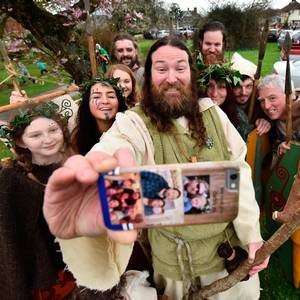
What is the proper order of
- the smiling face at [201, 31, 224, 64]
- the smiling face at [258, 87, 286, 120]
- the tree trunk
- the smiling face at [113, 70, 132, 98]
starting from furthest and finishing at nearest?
the tree trunk
the smiling face at [201, 31, 224, 64]
the smiling face at [113, 70, 132, 98]
the smiling face at [258, 87, 286, 120]

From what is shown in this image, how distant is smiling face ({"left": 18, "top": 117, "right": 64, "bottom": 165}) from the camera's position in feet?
6.84

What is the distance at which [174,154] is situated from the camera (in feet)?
5.61

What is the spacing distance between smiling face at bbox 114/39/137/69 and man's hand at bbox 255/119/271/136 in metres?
1.76

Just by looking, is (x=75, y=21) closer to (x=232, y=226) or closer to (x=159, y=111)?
(x=159, y=111)

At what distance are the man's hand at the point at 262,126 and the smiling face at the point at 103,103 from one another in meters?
1.08

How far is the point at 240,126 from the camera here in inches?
96.3

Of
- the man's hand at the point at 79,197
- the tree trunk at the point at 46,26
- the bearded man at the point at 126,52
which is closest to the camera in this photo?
the man's hand at the point at 79,197

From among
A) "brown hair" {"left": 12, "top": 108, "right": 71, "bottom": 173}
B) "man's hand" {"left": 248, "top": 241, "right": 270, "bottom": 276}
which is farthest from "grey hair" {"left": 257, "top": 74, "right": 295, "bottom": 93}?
"brown hair" {"left": 12, "top": 108, "right": 71, "bottom": 173}

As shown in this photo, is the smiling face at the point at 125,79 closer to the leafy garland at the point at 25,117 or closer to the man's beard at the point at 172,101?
the leafy garland at the point at 25,117

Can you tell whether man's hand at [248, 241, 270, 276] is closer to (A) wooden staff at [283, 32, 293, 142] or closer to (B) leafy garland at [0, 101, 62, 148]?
(A) wooden staff at [283, 32, 293, 142]

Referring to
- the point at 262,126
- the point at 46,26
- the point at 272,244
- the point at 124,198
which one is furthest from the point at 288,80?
the point at 46,26

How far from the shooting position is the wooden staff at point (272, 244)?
1.44 m

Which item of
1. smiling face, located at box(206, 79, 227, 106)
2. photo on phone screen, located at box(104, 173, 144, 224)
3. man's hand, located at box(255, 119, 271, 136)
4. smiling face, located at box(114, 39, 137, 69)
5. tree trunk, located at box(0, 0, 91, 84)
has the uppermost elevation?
tree trunk, located at box(0, 0, 91, 84)

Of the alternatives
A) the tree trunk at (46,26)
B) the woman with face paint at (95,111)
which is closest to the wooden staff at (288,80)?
the woman with face paint at (95,111)
